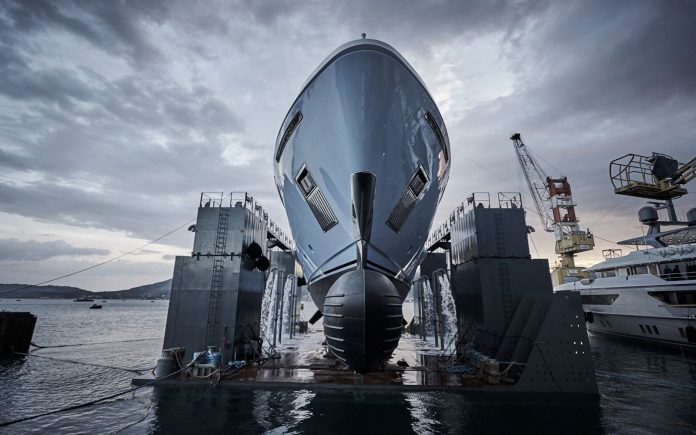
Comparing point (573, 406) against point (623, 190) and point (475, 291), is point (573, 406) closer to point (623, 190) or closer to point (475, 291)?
point (475, 291)

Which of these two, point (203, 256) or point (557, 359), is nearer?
point (557, 359)

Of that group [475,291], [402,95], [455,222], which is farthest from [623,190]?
[402,95]

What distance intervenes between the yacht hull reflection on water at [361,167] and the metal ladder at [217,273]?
14.9ft

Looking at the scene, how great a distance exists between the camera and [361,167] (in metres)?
7.80

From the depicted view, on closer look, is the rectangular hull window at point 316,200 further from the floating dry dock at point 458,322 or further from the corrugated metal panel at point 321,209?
the floating dry dock at point 458,322

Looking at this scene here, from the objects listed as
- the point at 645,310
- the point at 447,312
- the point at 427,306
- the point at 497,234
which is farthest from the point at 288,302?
the point at 645,310

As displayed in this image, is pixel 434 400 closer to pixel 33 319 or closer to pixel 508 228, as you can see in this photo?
pixel 508 228

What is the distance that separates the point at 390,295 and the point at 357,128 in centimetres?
434

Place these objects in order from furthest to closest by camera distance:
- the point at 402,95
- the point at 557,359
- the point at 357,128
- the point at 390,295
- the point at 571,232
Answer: the point at 571,232
the point at 557,359
the point at 402,95
the point at 357,128
the point at 390,295

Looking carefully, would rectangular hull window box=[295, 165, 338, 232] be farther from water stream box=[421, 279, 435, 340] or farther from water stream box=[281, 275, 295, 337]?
water stream box=[281, 275, 295, 337]

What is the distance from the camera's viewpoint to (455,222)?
635 inches

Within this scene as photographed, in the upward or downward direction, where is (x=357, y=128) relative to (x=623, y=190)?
downward

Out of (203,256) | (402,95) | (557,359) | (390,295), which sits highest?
(402,95)

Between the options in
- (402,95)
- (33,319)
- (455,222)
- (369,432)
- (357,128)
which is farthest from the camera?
(33,319)
